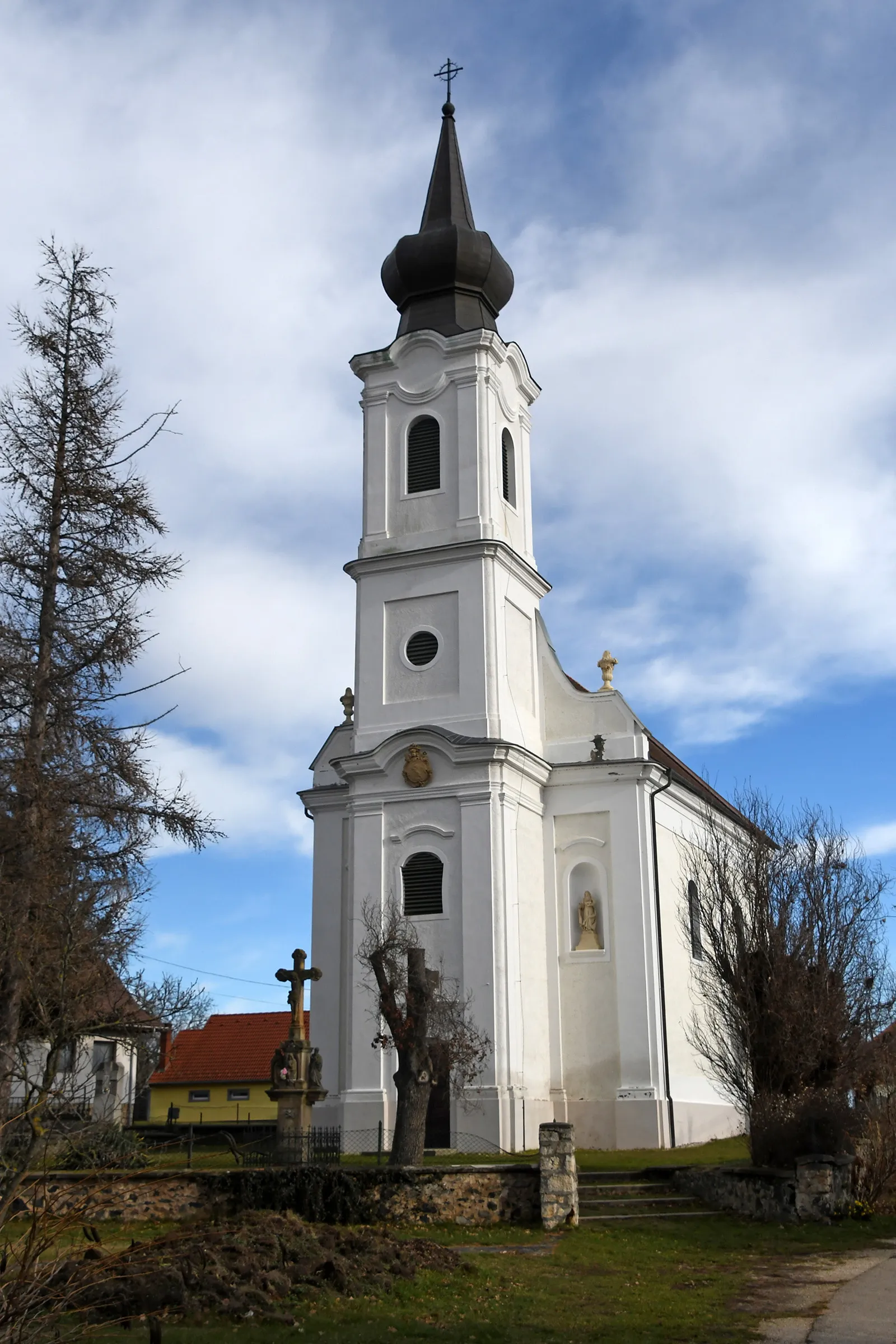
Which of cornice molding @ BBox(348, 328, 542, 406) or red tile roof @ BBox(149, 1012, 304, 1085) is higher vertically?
cornice molding @ BBox(348, 328, 542, 406)

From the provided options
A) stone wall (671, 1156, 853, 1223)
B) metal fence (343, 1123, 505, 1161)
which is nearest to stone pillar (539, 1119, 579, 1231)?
stone wall (671, 1156, 853, 1223)

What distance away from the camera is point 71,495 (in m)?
16.3

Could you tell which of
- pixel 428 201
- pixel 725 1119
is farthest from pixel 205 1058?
pixel 428 201

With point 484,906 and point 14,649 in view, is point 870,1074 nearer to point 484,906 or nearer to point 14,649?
point 484,906

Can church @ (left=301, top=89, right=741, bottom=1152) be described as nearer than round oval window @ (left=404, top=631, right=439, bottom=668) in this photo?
Yes

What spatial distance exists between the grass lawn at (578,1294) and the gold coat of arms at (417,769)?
10.7 meters

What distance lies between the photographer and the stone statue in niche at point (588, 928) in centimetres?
2602

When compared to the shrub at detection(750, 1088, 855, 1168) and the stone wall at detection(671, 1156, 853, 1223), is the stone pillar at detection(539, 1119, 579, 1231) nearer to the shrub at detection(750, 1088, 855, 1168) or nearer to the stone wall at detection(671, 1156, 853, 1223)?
the stone wall at detection(671, 1156, 853, 1223)

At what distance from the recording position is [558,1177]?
15945 mm

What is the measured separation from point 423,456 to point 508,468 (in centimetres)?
203

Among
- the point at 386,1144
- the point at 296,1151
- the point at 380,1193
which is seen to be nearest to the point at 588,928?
the point at 386,1144

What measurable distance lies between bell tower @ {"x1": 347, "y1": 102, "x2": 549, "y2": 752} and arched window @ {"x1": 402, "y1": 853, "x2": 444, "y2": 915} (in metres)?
2.53

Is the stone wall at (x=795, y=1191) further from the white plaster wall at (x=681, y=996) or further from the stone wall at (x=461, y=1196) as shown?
the white plaster wall at (x=681, y=996)

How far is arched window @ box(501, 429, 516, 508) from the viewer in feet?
94.6
